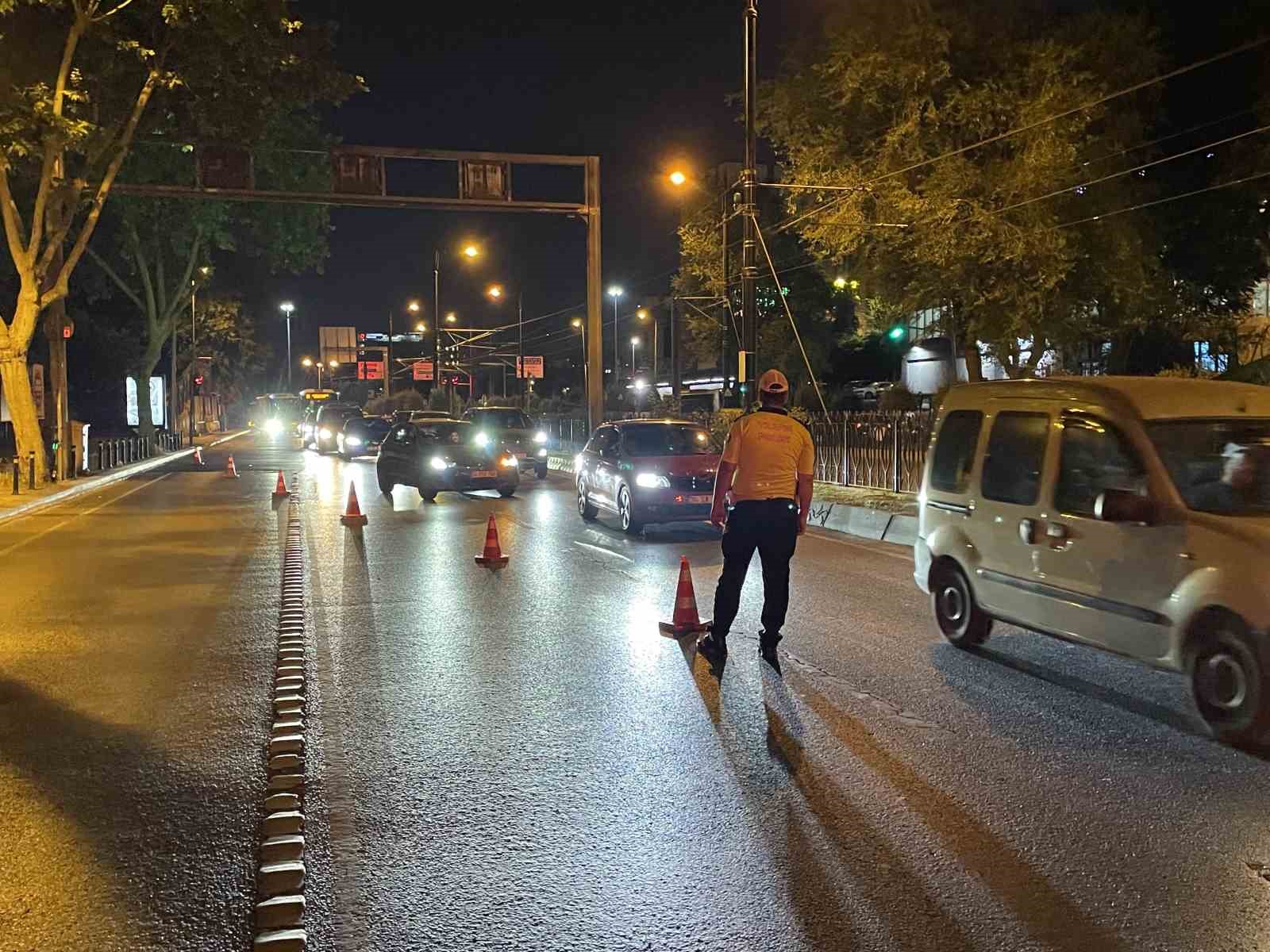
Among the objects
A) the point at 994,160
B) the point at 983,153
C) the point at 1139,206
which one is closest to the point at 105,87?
the point at 983,153

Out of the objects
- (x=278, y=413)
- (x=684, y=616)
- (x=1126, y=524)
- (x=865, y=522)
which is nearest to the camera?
(x=1126, y=524)

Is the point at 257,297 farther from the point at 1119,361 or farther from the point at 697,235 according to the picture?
the point at 1119,361

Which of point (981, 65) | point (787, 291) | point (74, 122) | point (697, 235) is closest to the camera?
Answer: point (74, 122)

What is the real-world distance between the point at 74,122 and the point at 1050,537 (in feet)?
63.2

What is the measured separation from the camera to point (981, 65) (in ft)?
Result: 74.1

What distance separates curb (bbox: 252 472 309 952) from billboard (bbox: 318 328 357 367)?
87845 millimetres

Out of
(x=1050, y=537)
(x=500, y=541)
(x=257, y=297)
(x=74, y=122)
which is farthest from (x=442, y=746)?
(x=257, y=297)

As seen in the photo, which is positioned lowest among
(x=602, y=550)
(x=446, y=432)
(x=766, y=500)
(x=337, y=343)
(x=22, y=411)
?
(x=602, y=550)

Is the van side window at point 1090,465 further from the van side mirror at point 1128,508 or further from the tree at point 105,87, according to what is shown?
the tree at point 105,87

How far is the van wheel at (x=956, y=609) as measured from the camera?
8.15m

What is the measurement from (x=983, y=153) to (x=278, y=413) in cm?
8666

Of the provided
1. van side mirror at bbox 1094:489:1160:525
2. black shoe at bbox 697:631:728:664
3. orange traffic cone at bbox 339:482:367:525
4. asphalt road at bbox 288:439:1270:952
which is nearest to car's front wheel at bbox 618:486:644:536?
orange traffic cone at bbox 339:482:367:525

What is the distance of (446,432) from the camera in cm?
2214

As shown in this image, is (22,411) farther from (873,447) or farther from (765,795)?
(765,795)
